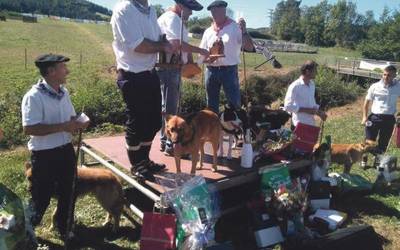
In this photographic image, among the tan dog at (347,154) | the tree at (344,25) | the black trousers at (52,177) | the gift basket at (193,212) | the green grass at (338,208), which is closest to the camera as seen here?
the gift basket at (193,212)

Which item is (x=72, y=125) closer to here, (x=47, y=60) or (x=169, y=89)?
(x=47, y=60)

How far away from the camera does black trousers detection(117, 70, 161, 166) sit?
15.1 ft

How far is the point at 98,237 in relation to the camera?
17.1 feet

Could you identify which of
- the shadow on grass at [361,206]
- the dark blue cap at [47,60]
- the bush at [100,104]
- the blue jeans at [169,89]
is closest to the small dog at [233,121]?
the blue jeans at [169,89]

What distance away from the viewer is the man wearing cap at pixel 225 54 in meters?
6.30

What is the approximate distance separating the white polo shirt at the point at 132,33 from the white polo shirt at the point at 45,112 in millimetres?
711

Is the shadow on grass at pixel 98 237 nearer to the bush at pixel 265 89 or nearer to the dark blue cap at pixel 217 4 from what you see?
the dark blue cap at pixel 217 4

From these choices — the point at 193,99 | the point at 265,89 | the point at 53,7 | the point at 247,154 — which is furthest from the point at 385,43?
the point at 53,7

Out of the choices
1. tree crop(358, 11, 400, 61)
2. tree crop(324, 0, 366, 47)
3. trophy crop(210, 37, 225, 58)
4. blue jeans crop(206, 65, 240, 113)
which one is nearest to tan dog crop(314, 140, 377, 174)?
blue jeans crop(206, 65, 240, 113)

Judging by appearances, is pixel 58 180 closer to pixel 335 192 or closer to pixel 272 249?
pixel 272 249

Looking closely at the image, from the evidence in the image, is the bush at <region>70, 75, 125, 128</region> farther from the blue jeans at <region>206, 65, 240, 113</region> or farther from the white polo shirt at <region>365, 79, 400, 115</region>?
the white polo shirt at <region>365, 79, 400, 115</region>

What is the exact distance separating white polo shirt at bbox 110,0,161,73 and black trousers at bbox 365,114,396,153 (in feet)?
15.8

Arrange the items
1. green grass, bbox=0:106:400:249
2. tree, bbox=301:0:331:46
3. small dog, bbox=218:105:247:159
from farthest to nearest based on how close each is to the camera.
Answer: tree, bbox=301:0:331:46, small dog, bbox=218:105:247:159, green grass, bbox=0:106:400:249

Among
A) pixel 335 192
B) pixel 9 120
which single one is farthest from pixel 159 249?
pixel 9 120
